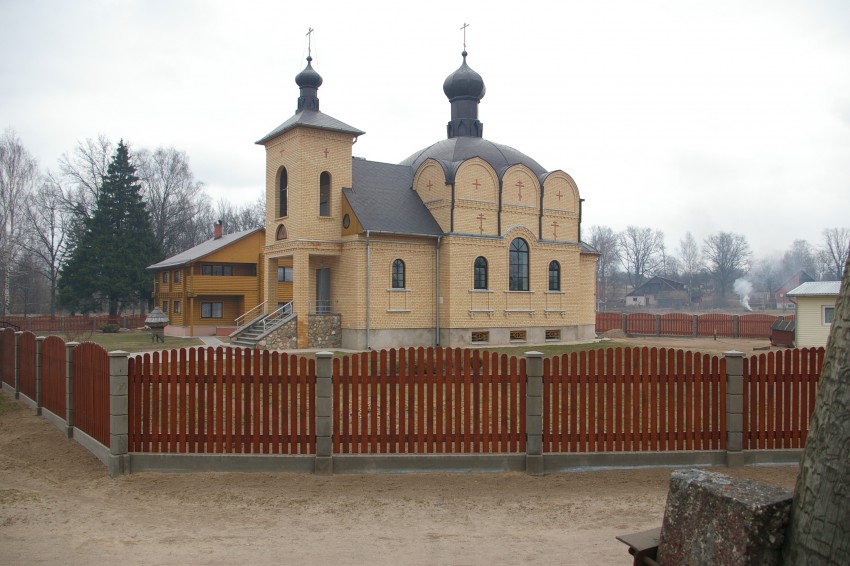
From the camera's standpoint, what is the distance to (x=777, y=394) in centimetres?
870

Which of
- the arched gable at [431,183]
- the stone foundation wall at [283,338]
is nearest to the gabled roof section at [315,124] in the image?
the arched gable at [431,183]

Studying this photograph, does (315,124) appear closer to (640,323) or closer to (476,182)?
(476,182)

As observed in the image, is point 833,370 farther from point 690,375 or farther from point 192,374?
point 192,374

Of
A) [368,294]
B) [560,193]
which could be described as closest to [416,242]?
[368,294]

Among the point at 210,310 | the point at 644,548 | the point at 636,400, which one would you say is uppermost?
the point at 210,310

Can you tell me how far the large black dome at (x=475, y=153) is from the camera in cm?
3244

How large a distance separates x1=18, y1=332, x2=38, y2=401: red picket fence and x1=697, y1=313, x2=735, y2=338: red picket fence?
3881 centimetres

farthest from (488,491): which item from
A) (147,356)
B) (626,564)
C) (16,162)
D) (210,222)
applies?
(210,222)

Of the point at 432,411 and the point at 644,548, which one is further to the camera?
the point at 432,411

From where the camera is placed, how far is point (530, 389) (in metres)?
8.30

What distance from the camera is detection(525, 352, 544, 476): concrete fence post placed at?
829 centimetres

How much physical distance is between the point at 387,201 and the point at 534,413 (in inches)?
886

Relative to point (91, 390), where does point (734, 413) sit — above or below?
below

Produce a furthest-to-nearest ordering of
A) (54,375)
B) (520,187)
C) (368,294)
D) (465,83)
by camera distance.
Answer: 1. (465,83)
2. (520,187)
3. (368,294)
4. (54,375)
